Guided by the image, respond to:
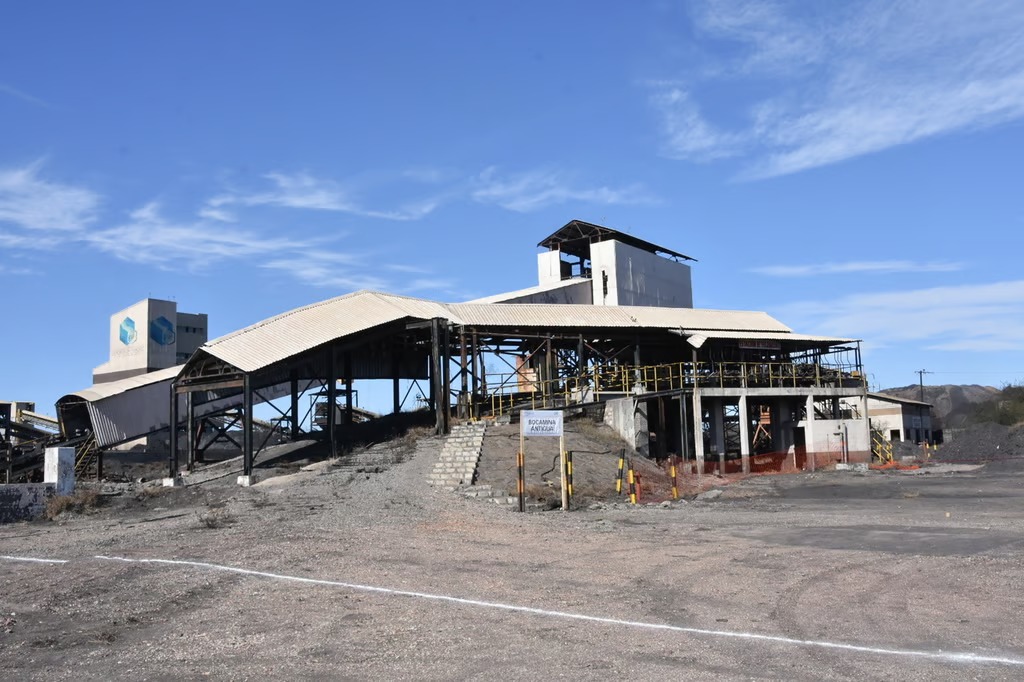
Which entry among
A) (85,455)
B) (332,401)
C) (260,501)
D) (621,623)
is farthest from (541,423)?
(85,455)

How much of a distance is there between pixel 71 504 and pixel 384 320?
552 inches

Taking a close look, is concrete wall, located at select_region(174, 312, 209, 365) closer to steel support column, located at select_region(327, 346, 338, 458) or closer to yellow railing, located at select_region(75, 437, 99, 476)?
yellow railing, located at select_region(75, 437, 99, 476)

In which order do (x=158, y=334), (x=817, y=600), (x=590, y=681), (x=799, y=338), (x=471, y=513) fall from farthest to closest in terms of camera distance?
1. (x=158, y=334)
2. (x=799, y=338)
3. (x=471, y=513)
4. (x=817, y=600)
5. (x=590, y=681)

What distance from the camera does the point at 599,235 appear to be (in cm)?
5850

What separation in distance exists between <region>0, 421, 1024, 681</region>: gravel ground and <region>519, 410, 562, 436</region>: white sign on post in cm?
219

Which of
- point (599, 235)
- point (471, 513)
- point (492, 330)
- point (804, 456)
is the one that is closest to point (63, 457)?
point (471, 513)

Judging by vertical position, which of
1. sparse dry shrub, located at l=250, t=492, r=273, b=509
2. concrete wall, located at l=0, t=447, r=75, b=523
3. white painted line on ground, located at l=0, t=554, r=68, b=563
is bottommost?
white painted line on ground, located at l=0, t=554, r=68, b=563

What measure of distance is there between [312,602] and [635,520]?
10275 millimetres

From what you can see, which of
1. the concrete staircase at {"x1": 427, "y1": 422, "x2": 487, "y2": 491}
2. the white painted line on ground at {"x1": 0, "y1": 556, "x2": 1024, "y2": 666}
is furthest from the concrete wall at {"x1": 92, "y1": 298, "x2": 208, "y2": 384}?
the white painted line on ground at {"x1": 0, "y1": 556, "x2": 1024, "y2": 666}

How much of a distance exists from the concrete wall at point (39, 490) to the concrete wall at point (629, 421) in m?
19.2

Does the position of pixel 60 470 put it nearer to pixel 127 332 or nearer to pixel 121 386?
pixel 121 386

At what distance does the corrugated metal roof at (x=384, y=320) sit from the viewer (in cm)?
3325

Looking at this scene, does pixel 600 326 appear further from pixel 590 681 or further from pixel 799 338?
pixel 590 681

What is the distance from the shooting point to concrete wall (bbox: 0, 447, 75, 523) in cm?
2170
